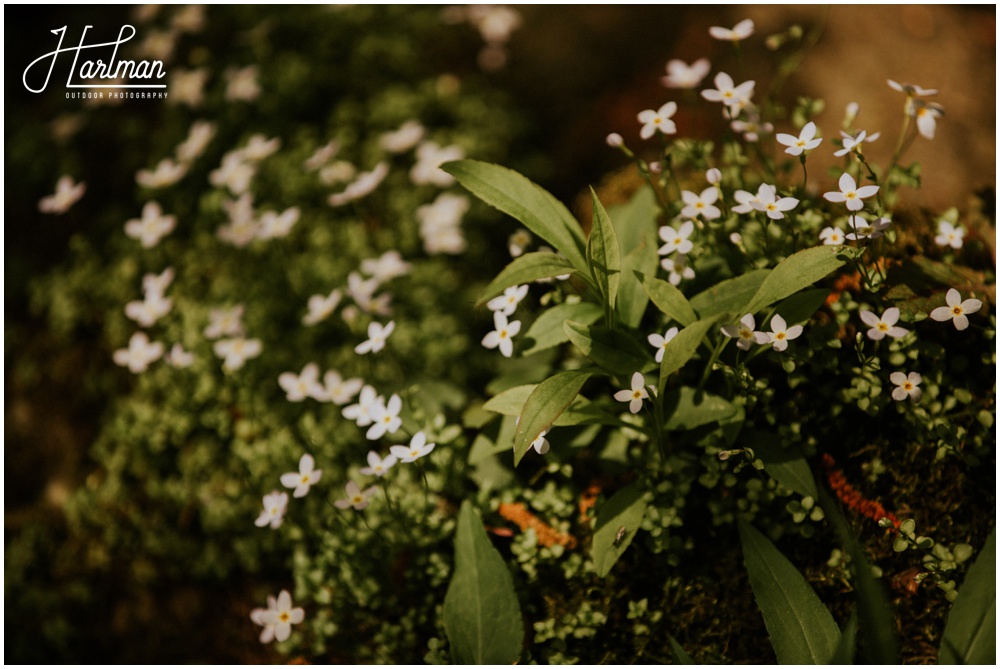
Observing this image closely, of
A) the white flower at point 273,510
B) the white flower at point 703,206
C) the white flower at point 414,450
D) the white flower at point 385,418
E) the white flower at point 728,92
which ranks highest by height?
the white flower at point 728,92

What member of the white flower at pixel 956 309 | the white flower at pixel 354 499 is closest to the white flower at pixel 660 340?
the white flower at pixel 956 309

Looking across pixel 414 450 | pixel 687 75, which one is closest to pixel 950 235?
pixel 687 75

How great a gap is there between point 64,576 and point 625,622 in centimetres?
217

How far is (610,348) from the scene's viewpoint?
5.40 feet

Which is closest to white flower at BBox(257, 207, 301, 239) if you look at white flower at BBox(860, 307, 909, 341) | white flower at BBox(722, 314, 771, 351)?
white flower at BBox(722, 314, 771, 351)

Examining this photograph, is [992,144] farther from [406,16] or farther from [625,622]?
[406,16]

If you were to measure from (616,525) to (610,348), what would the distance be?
0.44 meters

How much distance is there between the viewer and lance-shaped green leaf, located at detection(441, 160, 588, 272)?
170 cm

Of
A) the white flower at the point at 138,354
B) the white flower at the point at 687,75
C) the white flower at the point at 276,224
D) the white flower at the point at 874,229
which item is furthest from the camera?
the white flower at the point at 276,224

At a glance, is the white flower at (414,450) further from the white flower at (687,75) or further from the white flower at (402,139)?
the white flower at (402,139)

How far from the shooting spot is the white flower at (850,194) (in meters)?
1.52

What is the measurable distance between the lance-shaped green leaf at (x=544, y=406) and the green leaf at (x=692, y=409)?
304 mm

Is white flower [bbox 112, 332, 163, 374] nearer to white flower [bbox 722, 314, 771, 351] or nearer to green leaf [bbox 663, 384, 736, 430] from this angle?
green leaf [bbox 663, 384, 736, 430]

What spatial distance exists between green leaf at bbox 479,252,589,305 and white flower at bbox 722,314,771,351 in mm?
393
